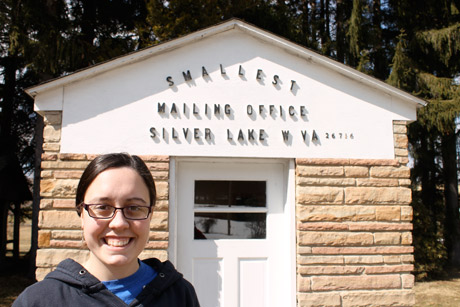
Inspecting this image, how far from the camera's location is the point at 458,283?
935cm

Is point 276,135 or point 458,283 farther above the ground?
point 276,135

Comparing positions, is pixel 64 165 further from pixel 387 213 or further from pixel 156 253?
pixel 387 213

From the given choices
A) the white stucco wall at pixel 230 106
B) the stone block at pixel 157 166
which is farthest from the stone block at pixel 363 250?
the stone block at pixel 157 166

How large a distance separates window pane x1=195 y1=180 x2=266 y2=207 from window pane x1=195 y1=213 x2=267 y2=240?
125mm

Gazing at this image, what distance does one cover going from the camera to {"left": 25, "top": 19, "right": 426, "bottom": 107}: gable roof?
416cm

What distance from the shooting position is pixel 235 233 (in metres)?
4.46

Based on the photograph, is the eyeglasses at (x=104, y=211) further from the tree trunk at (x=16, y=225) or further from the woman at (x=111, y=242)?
the tree trunk at (x=16, y=225)

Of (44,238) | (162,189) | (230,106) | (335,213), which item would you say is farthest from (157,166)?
(335,213)

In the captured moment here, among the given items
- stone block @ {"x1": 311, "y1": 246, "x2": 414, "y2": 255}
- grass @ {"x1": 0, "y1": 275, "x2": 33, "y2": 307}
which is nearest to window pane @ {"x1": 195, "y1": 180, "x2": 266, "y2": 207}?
stone block @ {"x1": 311, "y1": 246, "x2": 414, "y2": 255}

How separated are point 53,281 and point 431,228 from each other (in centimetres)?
1015

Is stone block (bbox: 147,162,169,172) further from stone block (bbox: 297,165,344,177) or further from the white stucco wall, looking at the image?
stone block (bbox: 297,165,344,177)

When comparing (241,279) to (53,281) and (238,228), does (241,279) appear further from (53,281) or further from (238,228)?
(53,281)

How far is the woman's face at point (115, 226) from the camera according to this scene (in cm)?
146

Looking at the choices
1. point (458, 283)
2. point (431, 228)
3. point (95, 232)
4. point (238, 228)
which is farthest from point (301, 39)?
point (95, 232)
